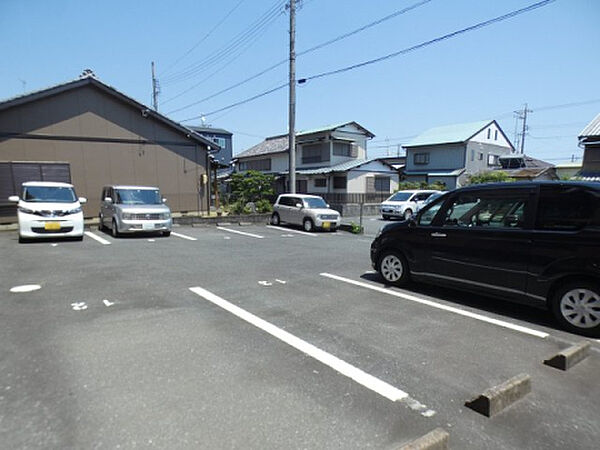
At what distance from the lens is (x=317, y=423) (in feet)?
7.61

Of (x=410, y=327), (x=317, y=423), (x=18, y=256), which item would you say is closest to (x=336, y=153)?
(x=18, y=256)

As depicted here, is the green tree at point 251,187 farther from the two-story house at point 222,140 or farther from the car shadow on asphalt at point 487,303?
the two-story house at point 222,140

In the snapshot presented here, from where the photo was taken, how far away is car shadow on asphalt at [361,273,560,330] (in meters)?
4.30

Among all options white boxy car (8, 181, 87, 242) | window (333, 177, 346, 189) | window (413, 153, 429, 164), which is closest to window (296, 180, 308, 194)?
window (333, 177, 346, 189)

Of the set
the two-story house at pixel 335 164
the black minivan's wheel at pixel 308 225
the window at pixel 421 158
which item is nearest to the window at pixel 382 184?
the two-story house at pixel 335 164


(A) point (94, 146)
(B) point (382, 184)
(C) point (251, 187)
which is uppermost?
(A) point (94, 146)

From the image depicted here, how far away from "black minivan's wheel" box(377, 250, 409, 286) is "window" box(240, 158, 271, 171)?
27.9m

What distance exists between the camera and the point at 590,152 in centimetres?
1430

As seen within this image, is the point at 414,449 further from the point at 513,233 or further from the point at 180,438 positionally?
the point at 513,233

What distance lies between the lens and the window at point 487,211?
4.34 metres

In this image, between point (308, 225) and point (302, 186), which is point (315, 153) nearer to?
point (302, 186)

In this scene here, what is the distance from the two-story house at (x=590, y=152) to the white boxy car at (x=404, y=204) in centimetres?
653

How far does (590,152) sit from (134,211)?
17.7 m

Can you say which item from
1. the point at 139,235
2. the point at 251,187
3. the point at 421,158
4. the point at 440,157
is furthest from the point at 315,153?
the point at 139,235
